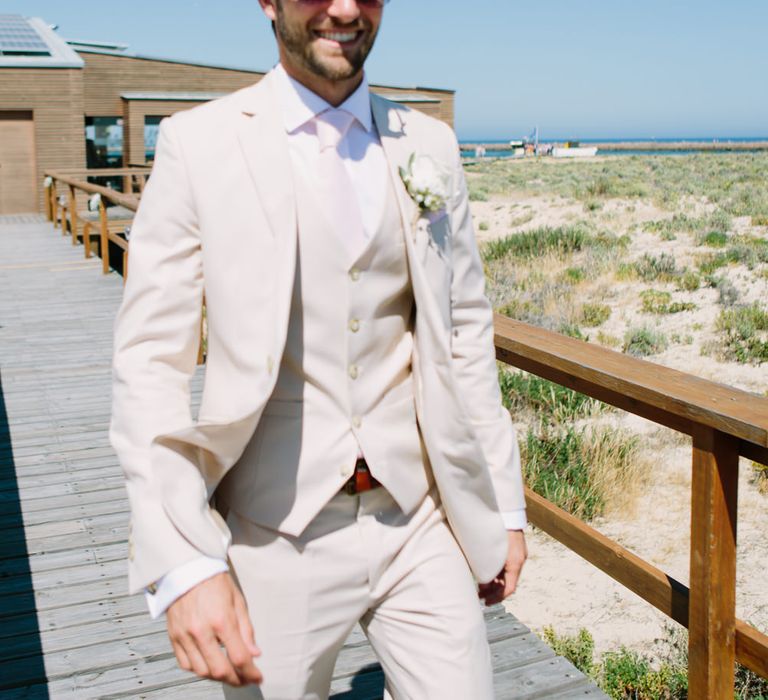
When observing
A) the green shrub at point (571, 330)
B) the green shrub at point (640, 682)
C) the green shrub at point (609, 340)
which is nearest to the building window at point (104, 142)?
the green shrub at point (571, 330)

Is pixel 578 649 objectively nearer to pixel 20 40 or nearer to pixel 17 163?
pixel 17 163

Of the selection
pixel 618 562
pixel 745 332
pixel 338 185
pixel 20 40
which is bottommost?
pixel 745 332

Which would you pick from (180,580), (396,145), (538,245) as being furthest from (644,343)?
(180,580)

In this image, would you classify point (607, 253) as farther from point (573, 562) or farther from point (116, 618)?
point (116, 618)

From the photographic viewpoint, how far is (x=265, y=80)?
1.87 metres

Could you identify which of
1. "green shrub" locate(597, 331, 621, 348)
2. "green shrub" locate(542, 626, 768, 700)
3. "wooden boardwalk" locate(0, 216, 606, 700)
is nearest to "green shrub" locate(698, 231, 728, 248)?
"green shrub" locate(597, 331, 621, 348)

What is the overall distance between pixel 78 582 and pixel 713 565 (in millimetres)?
2554

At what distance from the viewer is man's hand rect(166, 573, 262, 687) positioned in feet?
5.06

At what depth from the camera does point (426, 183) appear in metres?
1.80

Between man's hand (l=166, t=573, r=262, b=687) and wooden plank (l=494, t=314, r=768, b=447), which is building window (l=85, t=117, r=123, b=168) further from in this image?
man's hand (l=166, t=573, r=262, b=687)

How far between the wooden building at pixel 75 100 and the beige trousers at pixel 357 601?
25274mm

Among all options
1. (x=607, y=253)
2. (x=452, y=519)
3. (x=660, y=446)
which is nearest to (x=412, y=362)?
(x=452, y=519)

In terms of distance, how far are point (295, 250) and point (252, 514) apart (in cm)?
48

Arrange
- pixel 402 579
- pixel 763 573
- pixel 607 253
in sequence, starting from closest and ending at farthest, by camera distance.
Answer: pixel 402 579
pixel 763 573
pixel 607 253
